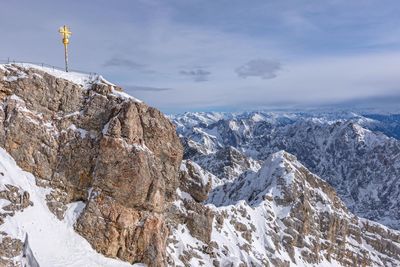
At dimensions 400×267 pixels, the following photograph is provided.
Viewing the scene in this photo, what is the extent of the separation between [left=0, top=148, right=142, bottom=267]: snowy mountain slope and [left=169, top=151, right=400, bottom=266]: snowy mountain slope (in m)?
31.1

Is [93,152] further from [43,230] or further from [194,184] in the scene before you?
[194,184]

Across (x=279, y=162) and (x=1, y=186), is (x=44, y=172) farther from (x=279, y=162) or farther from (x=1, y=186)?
(x=279, y=162)

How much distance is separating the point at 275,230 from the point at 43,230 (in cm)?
10760

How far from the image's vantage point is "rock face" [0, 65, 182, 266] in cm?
7106

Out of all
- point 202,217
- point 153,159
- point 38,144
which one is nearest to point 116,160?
point 153,159

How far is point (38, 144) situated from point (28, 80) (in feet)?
32.3

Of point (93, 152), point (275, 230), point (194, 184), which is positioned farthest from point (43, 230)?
point (275, 230)

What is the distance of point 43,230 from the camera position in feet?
215

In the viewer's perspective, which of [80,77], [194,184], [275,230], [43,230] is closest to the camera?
[43,230]

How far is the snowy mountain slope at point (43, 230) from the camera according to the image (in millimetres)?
62031

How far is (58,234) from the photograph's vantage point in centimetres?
6706

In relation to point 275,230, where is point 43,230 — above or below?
above

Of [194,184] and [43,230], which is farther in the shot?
[194,184]

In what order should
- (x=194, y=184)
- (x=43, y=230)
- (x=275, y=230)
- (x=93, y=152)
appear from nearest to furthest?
(x=43, y=230)
(x=93, y=152)
(x=194, y=184)
(x=275, y=230)
